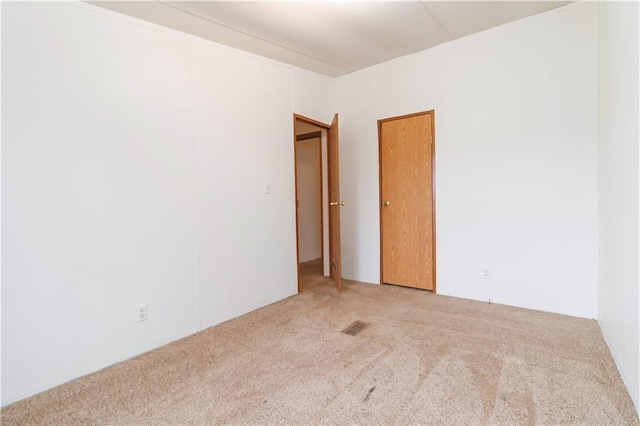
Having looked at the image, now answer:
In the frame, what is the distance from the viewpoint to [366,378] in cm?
196

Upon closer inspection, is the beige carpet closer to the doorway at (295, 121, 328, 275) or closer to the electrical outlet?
the electrical outlet

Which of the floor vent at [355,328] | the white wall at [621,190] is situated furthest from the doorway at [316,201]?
the white wall at [621,190]

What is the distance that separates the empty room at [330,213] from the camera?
1832 mm

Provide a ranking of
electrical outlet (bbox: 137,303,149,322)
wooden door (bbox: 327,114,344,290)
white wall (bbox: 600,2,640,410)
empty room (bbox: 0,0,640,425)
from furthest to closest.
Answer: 1. wooden door (bbox: 327,114,344,290)
2. electrical outlet (bbox: 137,303,149,322)
3. empty room (bbox: 0,0,640,425)
4. white wall (bbox: 600,2,640,410)

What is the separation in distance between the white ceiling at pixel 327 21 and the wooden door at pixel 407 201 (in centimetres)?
84

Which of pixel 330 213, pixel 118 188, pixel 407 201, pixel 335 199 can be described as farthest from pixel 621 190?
pixel 118 188

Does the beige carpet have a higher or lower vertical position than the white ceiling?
lower

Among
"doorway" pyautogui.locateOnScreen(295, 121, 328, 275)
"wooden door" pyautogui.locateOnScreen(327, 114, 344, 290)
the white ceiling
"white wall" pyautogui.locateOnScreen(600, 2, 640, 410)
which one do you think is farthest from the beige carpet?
"doorway" pyautogui.locateOnScreen(295, 121, 328, 275)

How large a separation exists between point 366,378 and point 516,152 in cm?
239

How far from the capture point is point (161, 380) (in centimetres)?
201

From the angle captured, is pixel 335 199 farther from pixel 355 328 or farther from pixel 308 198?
pixel 308 198

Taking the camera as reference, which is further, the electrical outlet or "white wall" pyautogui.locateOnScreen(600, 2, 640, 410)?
the electrical outlet

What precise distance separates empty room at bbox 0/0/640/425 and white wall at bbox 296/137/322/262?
139 centimetres

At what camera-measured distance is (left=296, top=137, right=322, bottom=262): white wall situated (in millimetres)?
5477
